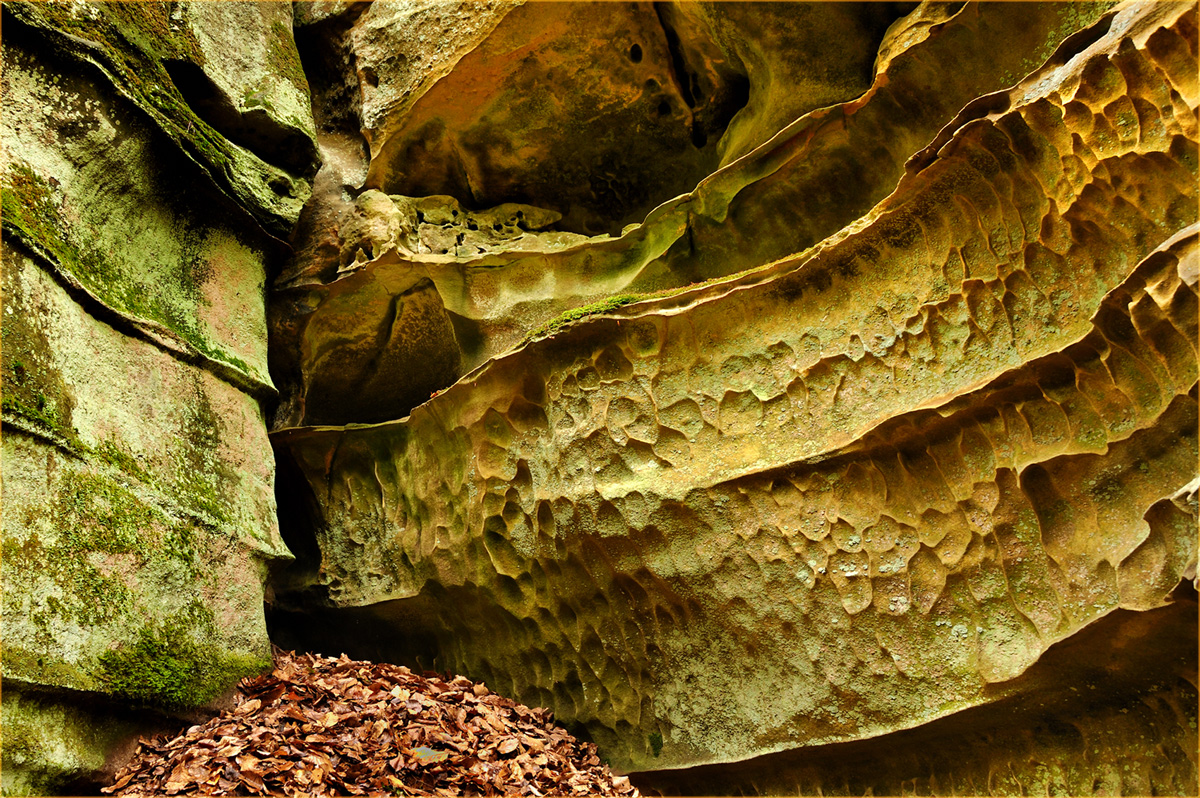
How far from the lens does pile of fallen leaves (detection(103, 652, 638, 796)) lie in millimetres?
3668

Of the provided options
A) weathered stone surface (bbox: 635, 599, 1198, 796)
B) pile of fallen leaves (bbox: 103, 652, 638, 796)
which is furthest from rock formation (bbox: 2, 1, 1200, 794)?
pile of fallen leaves (bbox: 103, 652, 638, 796)

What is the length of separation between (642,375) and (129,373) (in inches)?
90.8

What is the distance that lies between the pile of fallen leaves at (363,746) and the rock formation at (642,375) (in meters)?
0.18

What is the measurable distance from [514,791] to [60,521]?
212 centimetres

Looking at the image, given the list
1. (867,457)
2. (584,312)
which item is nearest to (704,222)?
(584,312)

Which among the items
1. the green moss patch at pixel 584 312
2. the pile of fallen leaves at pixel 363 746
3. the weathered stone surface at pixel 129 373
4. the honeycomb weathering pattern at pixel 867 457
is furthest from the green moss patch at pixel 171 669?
the green moss patch at pixel 584 312

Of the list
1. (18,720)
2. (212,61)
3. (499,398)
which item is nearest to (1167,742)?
(499,398)

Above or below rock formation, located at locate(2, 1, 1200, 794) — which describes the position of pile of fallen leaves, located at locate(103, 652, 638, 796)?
below

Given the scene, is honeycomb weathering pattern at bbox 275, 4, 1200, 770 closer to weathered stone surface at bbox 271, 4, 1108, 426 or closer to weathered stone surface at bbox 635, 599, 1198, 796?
weathered stone surface at bbox 635, 599, 1198, 796

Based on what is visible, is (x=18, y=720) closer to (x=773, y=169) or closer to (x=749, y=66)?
(x=773, y=169)

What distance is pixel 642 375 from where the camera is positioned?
439cm

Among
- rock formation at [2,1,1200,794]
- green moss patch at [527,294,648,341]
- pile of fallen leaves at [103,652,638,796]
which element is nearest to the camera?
rock formation at [2,1,1200,794]

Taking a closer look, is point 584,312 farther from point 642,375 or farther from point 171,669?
point 171,669

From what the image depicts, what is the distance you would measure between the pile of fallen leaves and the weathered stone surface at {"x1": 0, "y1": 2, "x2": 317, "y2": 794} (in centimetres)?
20
